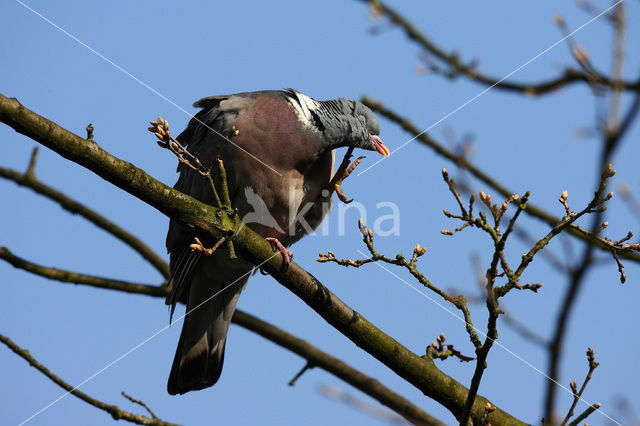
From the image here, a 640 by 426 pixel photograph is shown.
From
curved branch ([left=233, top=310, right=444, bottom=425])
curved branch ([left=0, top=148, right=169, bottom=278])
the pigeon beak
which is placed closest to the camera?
curved branch ([left=233, top=310, right=444, bottom=425])

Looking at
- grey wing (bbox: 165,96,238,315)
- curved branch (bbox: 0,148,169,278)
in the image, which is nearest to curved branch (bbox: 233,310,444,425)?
grey wing (bbox: 165,96,238,315)

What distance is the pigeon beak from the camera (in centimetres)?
507

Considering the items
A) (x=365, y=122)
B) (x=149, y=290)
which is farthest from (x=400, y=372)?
(x=149, y=290)

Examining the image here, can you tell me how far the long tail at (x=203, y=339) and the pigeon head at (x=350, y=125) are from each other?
4.26ft

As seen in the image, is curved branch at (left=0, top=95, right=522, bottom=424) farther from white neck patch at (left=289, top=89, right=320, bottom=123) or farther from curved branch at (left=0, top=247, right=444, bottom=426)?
white neck patch at (left=289, top=89, right=320, bottom=123)

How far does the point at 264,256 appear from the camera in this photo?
347 cm

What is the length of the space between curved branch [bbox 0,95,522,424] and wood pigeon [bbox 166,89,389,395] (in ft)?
2.32

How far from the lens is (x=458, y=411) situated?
356cm

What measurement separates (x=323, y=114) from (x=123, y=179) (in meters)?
1.99

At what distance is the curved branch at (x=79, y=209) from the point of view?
5.27m

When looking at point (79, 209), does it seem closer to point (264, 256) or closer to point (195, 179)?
point (195, 179)

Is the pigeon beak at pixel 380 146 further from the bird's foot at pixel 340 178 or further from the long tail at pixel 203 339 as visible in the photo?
the long tail at pixel 203 339

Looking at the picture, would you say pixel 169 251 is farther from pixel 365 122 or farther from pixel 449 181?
pixel 449 181

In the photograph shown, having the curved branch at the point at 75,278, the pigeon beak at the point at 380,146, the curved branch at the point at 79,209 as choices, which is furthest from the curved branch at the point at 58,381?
the pigeon beak at the point at 380,146
